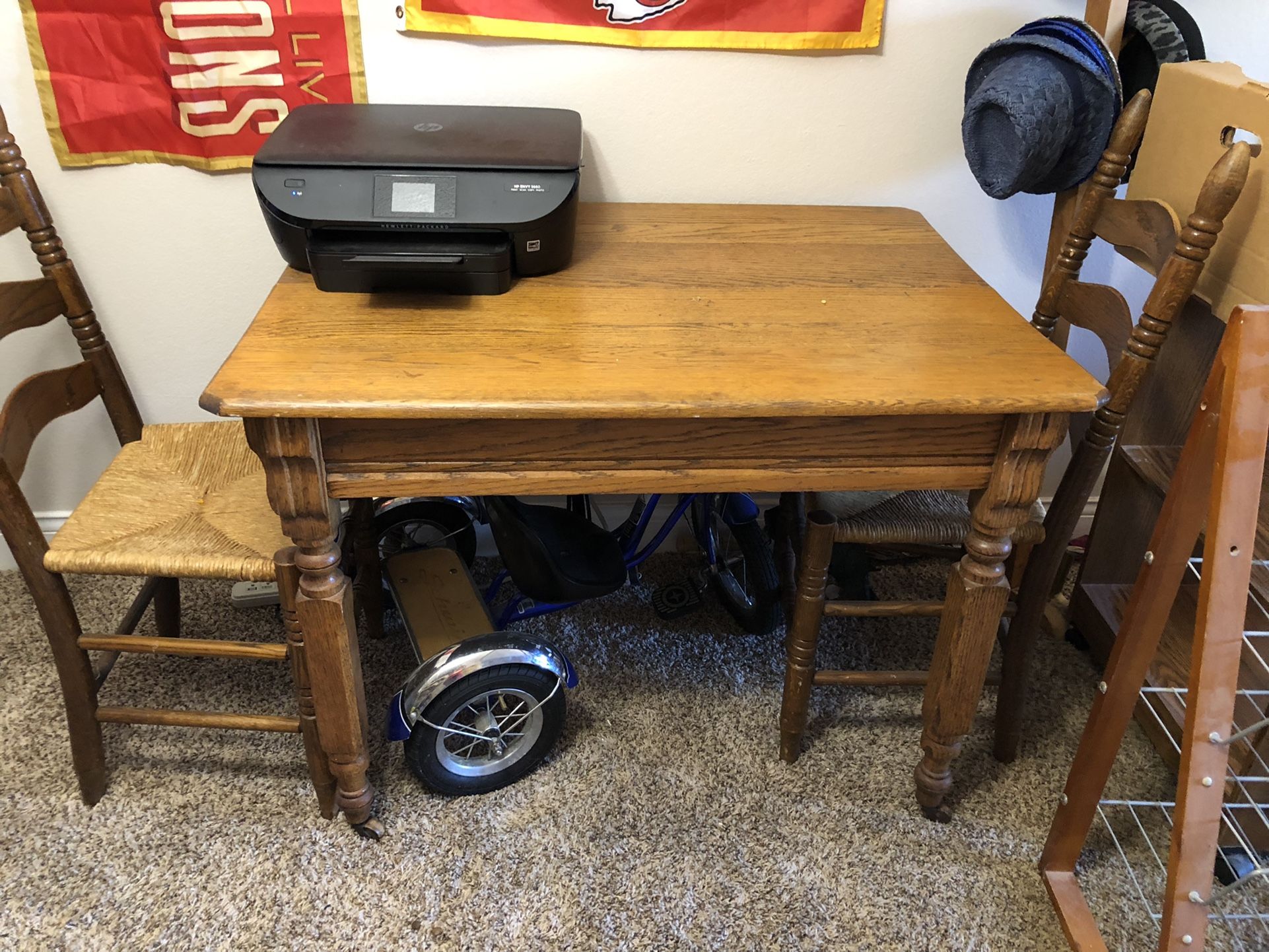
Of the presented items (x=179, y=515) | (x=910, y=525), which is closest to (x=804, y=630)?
(x=910, y=525)

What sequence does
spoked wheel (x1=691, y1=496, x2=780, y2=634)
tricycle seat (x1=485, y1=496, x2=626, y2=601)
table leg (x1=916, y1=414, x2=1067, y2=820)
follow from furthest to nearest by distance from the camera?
spoked wheel (x1=691, y1=496, x2=780, y2=634) < tricycle seat (x1=485, y1=496, x2=626, y2=601) < table leg (x1=916, y1=414, x2=1067, y2=820)

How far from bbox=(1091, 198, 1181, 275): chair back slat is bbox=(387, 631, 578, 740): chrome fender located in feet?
3.46

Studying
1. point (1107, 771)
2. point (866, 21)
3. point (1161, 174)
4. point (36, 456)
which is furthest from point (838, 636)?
point (36, 456)

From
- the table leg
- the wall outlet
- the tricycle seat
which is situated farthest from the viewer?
the wall outlet

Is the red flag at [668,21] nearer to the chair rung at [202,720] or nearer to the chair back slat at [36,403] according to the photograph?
the chair back slat at [36,403]

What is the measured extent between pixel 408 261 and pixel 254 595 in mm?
973

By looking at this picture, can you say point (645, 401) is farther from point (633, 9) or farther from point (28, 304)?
point (28, 304)

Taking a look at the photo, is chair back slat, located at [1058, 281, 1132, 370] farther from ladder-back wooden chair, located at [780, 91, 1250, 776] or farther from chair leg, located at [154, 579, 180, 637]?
chair leg, located at [154, 579, 180, 637]

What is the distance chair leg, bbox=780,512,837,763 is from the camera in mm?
1346

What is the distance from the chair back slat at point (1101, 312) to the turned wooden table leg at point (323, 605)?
1075mm

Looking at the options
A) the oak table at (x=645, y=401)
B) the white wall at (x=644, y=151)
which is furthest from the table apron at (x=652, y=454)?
the white wall at (x=644, y=151)

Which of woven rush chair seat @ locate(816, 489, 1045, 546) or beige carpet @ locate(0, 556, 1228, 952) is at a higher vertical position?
woven rush chair seat @ locate(816, 489, 1045, 546)

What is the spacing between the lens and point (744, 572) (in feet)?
5.95

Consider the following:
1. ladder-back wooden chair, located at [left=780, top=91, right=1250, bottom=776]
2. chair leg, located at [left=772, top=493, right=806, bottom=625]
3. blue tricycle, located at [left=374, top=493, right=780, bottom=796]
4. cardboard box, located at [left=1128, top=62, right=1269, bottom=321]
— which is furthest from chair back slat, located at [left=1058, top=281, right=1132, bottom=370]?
blue tricycle, located at [left=374, top=493, right=780, bottom=796]
